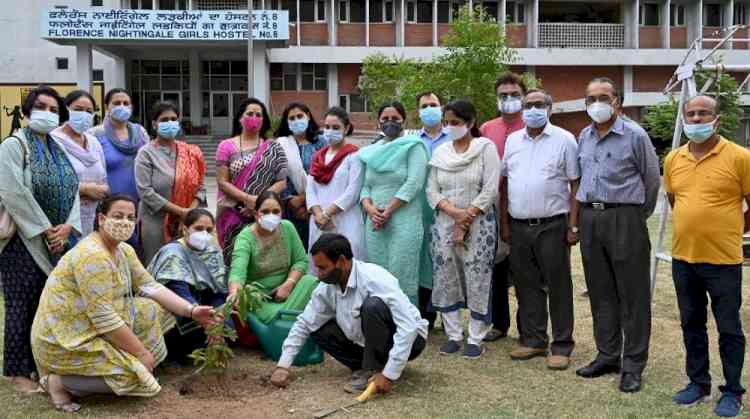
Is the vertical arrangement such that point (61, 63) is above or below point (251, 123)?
above

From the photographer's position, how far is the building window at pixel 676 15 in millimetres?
36134

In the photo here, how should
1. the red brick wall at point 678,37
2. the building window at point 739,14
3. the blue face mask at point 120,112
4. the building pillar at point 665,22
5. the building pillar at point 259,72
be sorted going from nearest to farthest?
the blue face mask at point 120,112 → the building pillar at point 259,72 → the building pillar at point 665,22 → the red brick wall at point 678,37 → the building window at point 739,14

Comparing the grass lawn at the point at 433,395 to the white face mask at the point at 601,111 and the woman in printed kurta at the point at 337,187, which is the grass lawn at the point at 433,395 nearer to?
the woman in printed kurta at the point at 337,187

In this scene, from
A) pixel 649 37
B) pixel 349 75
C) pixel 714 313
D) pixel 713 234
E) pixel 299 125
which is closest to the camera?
pixel 713 234

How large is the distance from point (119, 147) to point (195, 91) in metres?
29.3

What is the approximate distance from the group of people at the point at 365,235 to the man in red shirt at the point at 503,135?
1 cm

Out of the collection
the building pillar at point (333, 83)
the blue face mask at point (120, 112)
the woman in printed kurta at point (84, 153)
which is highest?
the building pillar at point (333, 83)

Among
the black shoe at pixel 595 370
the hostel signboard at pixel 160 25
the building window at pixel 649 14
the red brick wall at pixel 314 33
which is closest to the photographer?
the black shoe at pixel 595 370

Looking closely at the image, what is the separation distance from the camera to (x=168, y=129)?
228 inches

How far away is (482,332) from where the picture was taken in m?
5.47

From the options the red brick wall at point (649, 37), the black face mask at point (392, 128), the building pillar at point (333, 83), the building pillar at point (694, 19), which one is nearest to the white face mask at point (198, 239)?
the black face mask at point (392, 128)

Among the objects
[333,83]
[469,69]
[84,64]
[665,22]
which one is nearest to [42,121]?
[469,69]

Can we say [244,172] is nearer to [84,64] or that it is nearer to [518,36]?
[84,64]

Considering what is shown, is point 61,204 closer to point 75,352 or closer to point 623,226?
point 75,352
